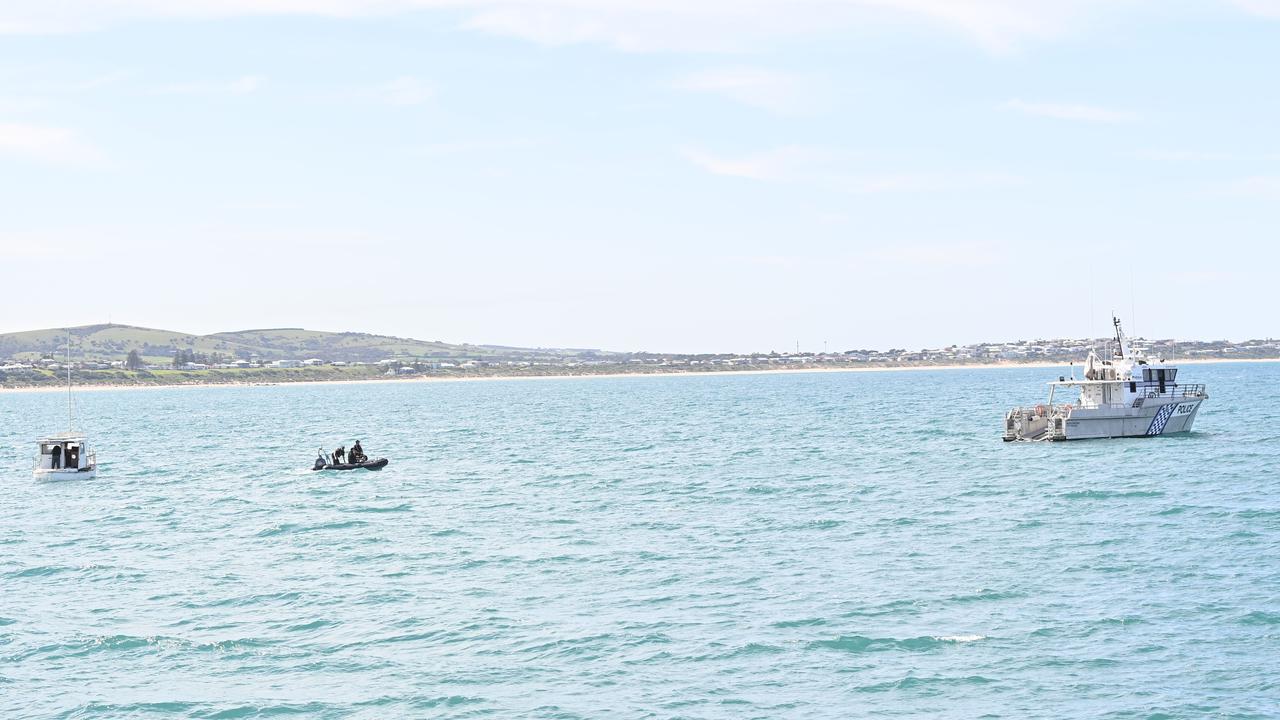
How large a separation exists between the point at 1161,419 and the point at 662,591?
60.3 m

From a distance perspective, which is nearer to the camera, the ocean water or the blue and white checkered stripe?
the ocean water

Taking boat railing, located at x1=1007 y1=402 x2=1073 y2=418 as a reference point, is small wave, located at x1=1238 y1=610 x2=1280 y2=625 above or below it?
below

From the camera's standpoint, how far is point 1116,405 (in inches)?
3196

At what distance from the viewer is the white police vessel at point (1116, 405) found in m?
80.4

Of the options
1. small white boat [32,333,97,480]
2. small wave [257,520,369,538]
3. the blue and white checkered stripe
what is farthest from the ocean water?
the blue and white checkered stripe

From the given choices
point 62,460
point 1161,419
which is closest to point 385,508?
point 62,460

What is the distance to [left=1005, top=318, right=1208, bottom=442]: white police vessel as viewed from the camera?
80.4 meters

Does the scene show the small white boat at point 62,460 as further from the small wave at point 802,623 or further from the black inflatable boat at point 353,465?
the small wave at point 802,623

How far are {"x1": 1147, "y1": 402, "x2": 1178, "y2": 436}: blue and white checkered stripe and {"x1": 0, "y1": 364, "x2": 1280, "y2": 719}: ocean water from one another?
310 inches

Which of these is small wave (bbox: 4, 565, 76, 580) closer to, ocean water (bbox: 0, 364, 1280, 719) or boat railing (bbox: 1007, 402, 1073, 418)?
ocean water (bbox: 0, 364, 1280, 719)

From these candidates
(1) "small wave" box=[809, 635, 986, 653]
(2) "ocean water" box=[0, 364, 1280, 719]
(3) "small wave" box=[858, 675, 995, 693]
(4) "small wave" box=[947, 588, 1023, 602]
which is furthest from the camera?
(4) "small wave" box=[947, 588, 1023, 602]

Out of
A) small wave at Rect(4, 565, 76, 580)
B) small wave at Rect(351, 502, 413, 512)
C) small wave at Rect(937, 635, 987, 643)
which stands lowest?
small wave at Rect(4, 565, 76, 580)

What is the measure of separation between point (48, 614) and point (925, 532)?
97.5ft

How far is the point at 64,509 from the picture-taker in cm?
6025
